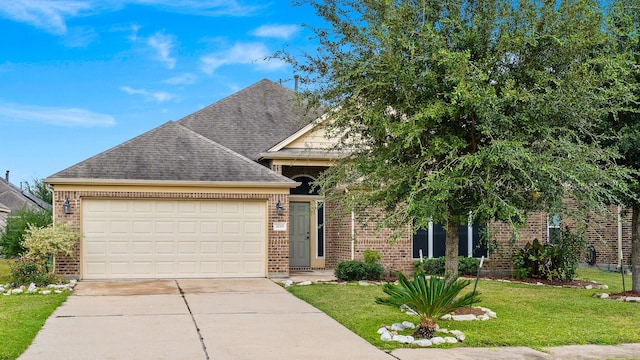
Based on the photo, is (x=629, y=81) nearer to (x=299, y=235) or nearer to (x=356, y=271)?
(x=356, y=271)

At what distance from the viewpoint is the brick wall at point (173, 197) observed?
1661 cm

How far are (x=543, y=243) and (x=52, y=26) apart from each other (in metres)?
15.9

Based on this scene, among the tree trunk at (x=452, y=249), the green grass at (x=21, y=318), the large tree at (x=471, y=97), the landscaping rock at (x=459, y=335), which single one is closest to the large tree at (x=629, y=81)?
the large tree at (x=471, y=97)

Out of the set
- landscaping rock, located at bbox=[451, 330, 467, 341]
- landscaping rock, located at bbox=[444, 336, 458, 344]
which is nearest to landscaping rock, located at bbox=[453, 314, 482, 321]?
landscaping rock, located at bbox=[451, 330, 467, 341]

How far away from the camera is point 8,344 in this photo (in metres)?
8.62

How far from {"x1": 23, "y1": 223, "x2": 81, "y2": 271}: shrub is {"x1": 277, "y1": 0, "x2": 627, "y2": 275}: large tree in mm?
7889

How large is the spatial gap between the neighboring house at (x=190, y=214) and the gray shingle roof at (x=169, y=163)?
0.09ft

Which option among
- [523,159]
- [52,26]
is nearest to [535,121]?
[523,159]

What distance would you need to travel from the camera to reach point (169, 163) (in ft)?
58.5

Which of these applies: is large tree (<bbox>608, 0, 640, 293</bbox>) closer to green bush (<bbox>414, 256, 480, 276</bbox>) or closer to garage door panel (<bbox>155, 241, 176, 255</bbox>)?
green bush (<bbox>414, 256, 480, 276</bbox>)

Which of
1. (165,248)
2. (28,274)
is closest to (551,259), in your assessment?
(165,248)

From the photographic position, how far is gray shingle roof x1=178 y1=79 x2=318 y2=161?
22.2m

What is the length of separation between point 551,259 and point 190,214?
9397 mm

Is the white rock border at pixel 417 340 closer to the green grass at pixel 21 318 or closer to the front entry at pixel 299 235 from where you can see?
the green grass at pixel 21 318
